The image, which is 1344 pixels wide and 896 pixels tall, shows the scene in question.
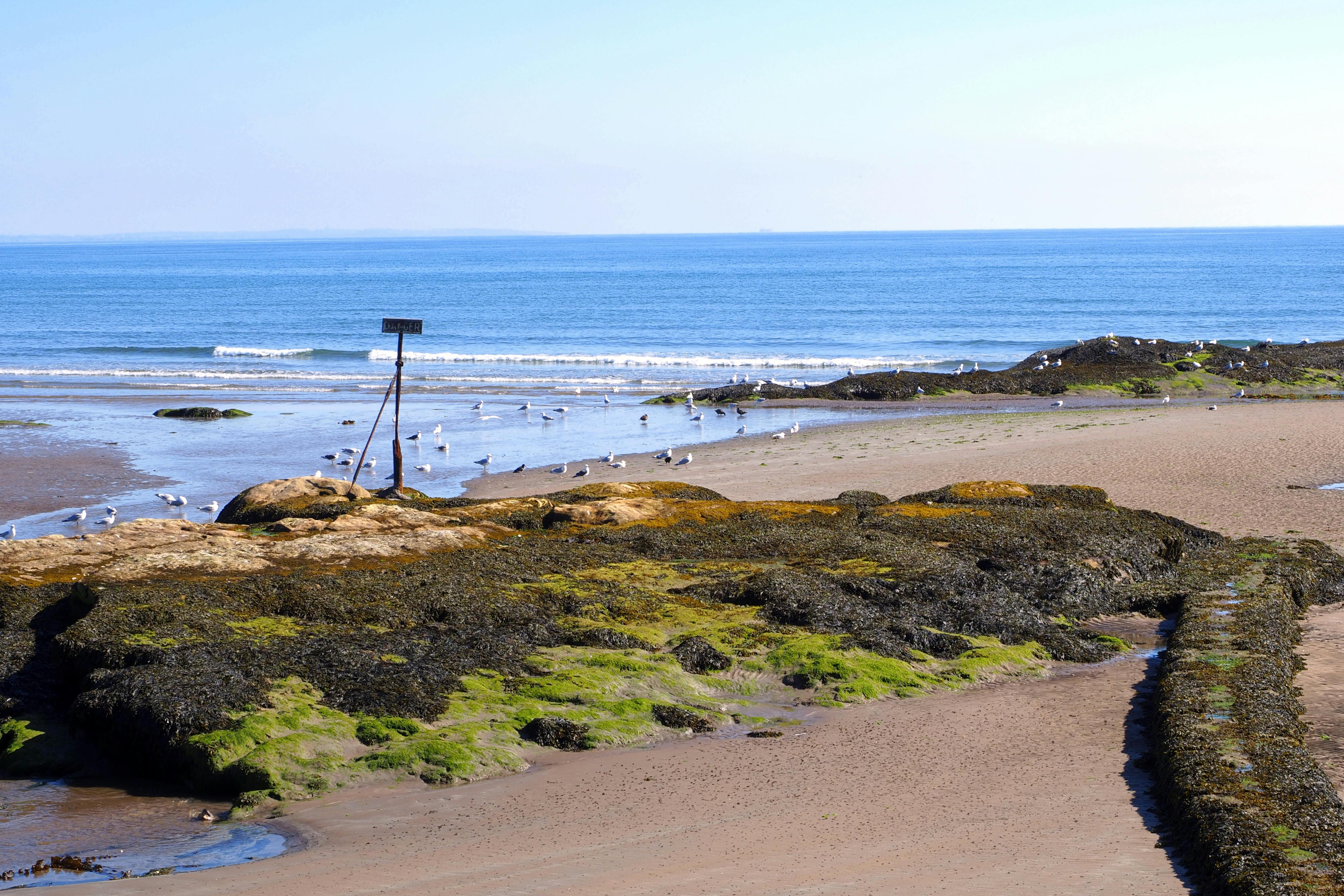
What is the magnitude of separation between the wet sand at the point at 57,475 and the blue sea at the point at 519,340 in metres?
0.60

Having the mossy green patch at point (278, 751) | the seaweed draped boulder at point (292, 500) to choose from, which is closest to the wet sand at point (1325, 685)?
the mossy green patch at point (278, 751)

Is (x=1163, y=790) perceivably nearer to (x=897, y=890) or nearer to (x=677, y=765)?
(x=897, y=890)

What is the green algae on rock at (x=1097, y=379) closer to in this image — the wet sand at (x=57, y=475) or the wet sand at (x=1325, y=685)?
the wet sand at (x=57, y=475)

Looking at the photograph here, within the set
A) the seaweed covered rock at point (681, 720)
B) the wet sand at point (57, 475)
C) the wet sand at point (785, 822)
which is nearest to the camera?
the wet sand at point (785, 822)

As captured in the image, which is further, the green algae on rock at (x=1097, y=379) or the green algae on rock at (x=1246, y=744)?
the green algae on rock at (x=1097, y=379)

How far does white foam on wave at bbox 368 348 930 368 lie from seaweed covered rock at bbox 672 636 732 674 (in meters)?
38.4

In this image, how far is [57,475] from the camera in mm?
23562

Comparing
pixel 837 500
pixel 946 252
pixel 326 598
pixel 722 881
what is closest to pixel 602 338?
pixel 837 500

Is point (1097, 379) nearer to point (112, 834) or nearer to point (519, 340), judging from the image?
point (519, 340)

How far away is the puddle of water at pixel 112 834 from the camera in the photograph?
7086 millimetres

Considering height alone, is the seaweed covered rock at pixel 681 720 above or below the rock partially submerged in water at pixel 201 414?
above

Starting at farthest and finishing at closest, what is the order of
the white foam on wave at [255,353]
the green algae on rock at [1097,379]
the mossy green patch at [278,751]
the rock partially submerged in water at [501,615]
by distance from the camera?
1. the white foam on wave at [255,353]
2. the green algae on rock at [1097,379]
3. the rock partially submerged in water at [501,615]
4. the mossy green patch at [278,751]

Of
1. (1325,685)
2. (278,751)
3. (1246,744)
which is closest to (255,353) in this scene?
(278,751)

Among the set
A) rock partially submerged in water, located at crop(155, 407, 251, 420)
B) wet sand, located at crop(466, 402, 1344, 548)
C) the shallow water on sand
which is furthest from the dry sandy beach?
rock partially submerged in water, located at crop(155, 407, 251, 420)
